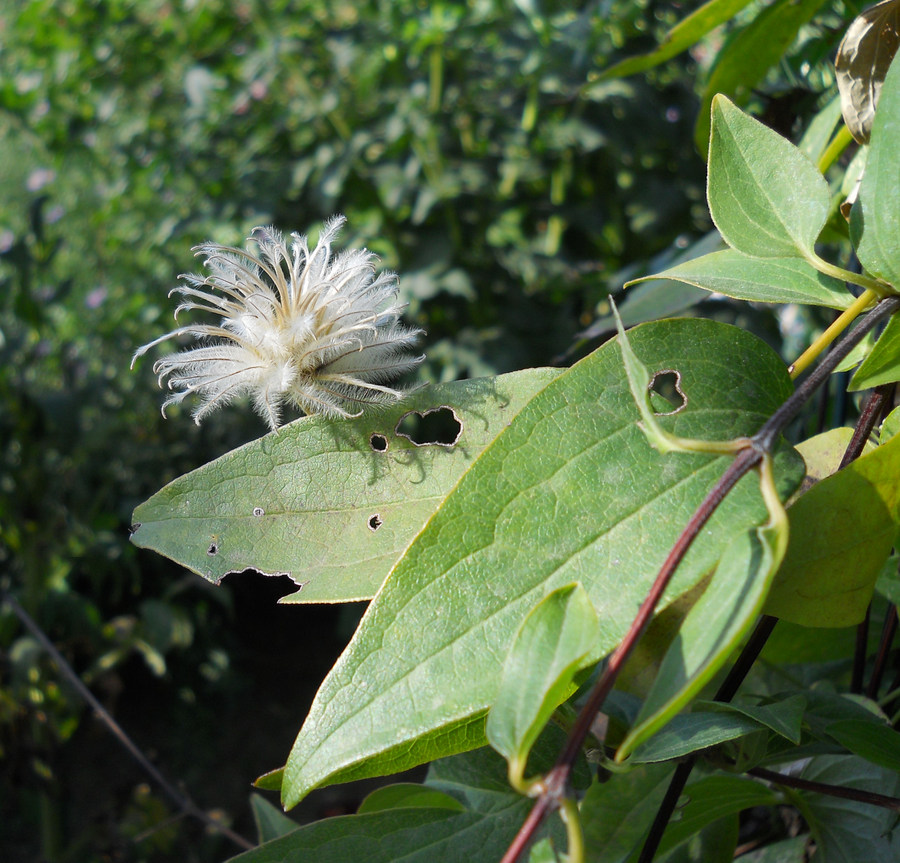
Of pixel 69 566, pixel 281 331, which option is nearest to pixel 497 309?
pixel 69 566

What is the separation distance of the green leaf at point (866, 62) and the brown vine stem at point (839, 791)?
11.8 inches

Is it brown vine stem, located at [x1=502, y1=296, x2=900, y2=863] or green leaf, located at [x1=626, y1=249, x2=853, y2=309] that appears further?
green leaf, located at [x1=626, y1=249, x2=853, y2=309]

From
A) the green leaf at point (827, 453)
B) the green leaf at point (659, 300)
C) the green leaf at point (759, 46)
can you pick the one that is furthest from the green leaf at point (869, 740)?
the green leaf at point (759, 46)

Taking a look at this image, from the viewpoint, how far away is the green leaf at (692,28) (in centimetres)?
50

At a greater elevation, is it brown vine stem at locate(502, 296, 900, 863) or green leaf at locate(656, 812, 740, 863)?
A: brown vine stem at locate(502, 296, 900, 863)

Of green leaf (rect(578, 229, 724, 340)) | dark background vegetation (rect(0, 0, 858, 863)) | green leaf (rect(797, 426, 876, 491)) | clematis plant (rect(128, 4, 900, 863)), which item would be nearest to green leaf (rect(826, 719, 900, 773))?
clematis plant (rect(128, 4, 900, 863))

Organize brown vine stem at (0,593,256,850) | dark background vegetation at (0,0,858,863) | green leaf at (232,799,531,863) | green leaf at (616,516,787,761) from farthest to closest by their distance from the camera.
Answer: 1. dark background vegetation at (0,0,858,863)
2. brown vine stem at (0,593,256,850)
3. green leaf at (232,799,531,863)
4. green leaf at (616,516,787,761)

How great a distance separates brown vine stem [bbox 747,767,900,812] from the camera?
0.35m

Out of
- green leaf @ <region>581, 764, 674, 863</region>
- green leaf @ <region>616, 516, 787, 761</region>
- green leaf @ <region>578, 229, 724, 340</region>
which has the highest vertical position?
green leaf @ <region>616, 516, 787, 761</region>

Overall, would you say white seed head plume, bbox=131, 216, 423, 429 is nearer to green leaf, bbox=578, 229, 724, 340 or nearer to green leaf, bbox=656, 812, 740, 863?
green leaf, bbox=578, 229, 724, 340

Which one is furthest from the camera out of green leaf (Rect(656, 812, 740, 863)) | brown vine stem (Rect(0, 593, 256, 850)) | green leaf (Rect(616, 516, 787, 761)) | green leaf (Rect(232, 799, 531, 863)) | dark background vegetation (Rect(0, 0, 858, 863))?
dark background vegetation (Rect(0, 0, 858, 863))

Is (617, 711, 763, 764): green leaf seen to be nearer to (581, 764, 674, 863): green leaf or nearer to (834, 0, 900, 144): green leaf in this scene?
(581, 764, 674, 863): green leaf

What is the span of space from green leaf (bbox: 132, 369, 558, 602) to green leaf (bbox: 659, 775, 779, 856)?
0.18m

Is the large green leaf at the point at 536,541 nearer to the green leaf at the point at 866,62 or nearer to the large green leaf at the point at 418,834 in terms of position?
the large green leaf at the point at 418,834
